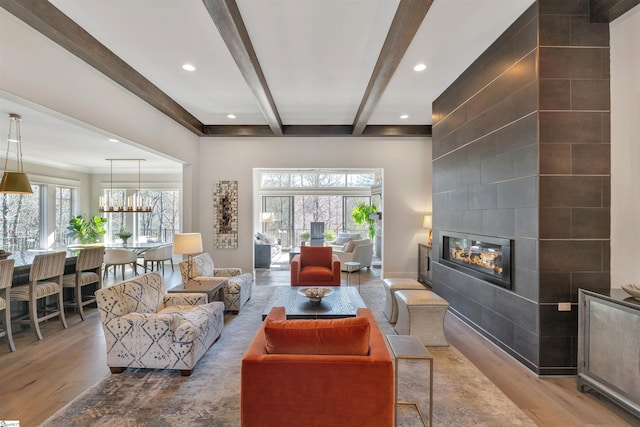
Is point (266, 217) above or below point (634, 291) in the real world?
above

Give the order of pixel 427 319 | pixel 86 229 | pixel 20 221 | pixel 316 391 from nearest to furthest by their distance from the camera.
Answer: pixel 316 391 → pixel 427 319 → pixel 20 221 → pixel 86 229

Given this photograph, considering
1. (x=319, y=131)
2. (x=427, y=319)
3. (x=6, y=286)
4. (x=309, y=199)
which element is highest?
(x=319, y=131)

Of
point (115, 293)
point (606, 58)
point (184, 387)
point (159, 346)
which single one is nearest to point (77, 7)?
point (115, 293)

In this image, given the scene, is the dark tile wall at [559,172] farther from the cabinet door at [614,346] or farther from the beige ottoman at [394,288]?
the beige ottoman at [394,288]

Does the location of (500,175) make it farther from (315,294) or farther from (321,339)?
(321,339)

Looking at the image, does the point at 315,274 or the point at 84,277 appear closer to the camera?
the point at 84,277

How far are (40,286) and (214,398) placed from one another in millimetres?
3004

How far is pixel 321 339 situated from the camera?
5.42ft

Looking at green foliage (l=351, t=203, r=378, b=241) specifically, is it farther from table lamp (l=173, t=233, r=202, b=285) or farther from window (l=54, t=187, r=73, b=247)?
window (l=54, t=187, r=73, b=247)

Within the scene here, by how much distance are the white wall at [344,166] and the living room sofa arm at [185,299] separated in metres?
3.12

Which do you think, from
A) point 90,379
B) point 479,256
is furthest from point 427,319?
point 90,379

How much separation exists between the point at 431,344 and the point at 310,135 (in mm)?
4642

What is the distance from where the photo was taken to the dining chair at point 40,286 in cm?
342

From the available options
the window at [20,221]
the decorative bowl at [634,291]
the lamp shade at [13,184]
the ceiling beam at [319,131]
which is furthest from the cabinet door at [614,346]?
the window at [20,221]
